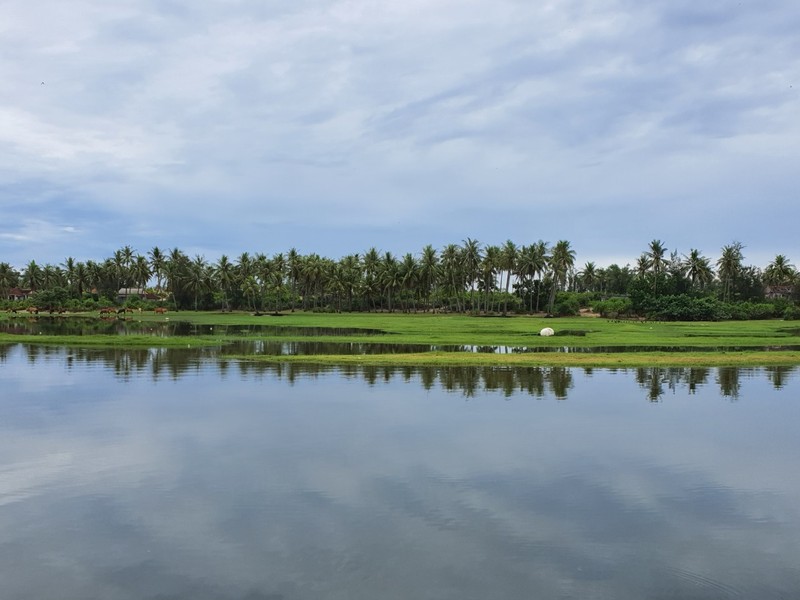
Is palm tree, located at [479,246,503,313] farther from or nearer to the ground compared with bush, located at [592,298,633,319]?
farther from the ground

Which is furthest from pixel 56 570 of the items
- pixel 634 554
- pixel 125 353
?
pixel 125 353

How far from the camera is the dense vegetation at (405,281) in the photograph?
128m

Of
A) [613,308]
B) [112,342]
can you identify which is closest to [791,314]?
[613,308]

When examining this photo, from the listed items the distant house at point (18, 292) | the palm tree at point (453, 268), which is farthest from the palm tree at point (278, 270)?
the distant house at point (18, 292)

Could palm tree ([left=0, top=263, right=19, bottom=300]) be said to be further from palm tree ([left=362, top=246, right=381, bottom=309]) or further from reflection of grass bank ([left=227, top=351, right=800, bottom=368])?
reflection of grass bank ([left=227, top=351, right=800, bottom=368])

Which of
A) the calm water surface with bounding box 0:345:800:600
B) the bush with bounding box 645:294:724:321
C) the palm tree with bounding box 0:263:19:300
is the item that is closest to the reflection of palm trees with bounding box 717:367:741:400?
the calm water surface with bounding box 0:345:800:600

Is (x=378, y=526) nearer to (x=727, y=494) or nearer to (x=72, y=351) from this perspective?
(x=727, y=494)

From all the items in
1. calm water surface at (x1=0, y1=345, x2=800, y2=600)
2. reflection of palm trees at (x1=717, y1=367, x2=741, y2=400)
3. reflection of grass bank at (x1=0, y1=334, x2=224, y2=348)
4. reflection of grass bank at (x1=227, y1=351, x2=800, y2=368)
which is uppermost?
reflection of grass bank at (x1=0, y1=334, x2=224, y2=348)

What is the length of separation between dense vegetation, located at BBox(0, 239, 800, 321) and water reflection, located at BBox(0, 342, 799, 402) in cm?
7628

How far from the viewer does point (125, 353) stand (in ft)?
143

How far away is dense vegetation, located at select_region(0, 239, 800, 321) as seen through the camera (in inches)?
5022

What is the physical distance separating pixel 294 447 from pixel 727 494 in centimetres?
1020

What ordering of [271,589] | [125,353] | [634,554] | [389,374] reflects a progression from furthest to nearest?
[125,353]
[389,374]
[634,554]
[271,589]

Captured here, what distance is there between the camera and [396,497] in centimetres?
1370
